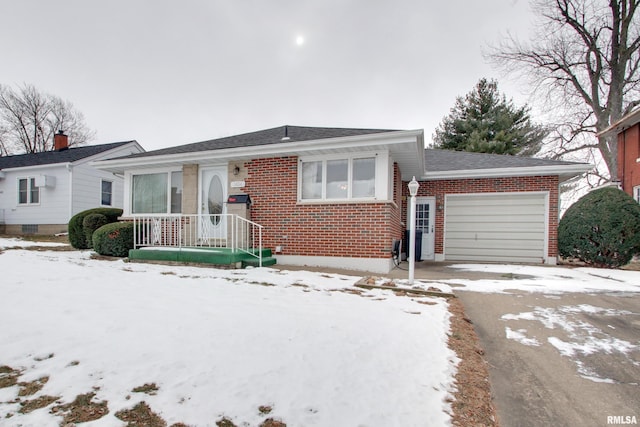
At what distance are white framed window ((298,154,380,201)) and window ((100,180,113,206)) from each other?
13326 millimetres

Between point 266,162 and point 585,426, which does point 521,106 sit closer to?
point 266,162

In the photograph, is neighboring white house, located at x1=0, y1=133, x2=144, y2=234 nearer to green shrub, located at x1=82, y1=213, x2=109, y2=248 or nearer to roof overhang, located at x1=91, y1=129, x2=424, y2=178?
green shrub, located at x1=82, y1=213, x2=109, y2=248

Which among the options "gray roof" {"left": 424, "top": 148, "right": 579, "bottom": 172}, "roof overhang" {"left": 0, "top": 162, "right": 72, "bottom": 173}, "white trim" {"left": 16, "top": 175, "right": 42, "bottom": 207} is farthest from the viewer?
"white trim" {"left": 16, "top": 175, "right": 42, "bottom": 207}

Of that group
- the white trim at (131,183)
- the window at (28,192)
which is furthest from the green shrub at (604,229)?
the window at (28,192)

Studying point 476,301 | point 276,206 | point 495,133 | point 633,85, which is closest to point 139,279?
point 276,206

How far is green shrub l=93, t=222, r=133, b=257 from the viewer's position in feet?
25.1

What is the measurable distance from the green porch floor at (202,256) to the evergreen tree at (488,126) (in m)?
19.8

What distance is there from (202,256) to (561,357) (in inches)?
242

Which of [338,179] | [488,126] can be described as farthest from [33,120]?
[488,126]

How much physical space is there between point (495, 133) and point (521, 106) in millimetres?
2971

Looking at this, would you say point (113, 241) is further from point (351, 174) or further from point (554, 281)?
point (554, 281)

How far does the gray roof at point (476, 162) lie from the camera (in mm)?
9320

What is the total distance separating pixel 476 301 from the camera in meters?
4.52

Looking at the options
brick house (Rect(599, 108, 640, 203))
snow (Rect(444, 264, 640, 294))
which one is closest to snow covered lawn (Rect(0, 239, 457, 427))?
snow (Rect(444, 264, 640, 294))
